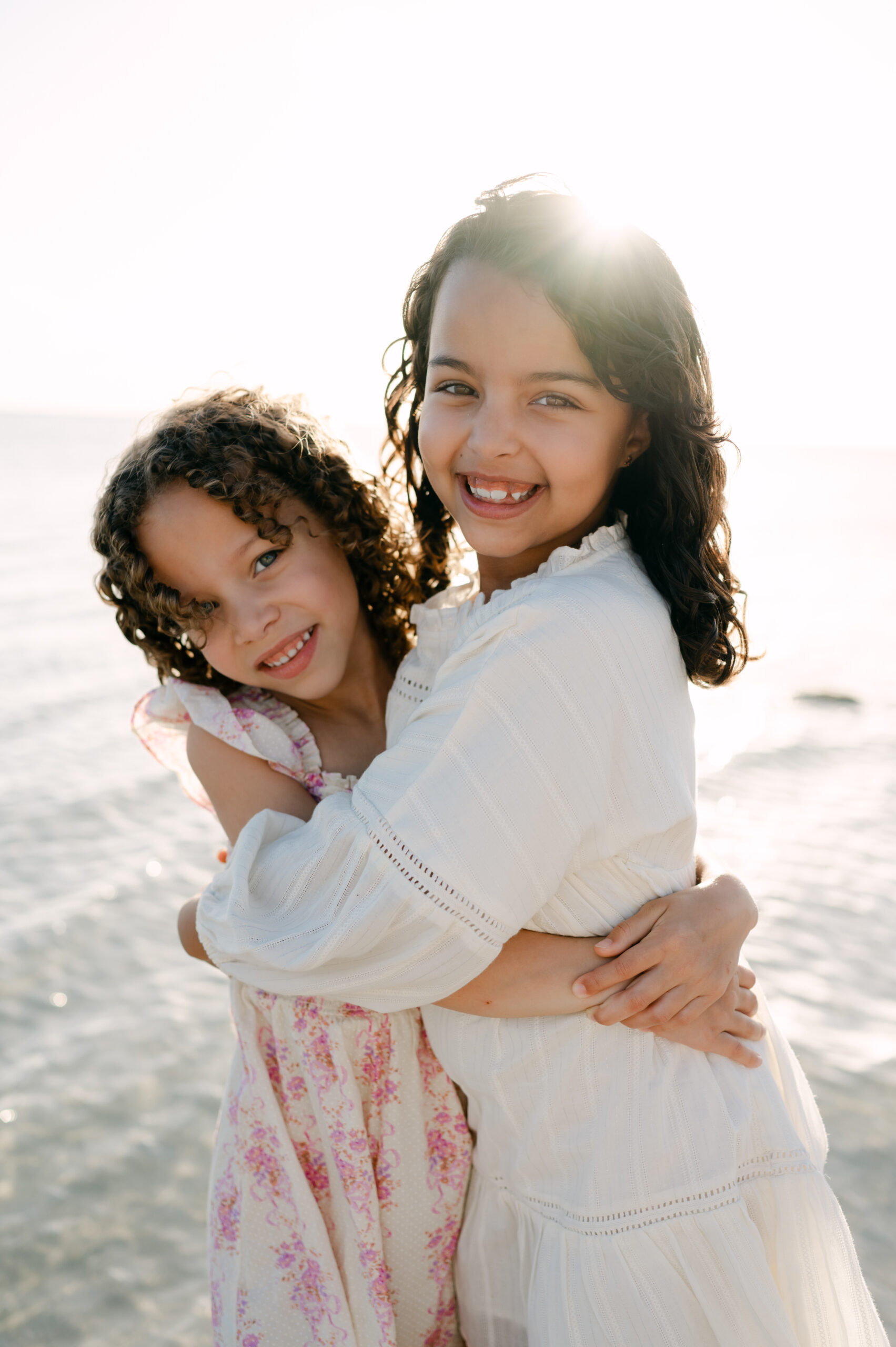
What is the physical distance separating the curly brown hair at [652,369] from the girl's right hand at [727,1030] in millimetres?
538

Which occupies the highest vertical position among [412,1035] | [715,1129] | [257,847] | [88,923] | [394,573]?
[394,573]

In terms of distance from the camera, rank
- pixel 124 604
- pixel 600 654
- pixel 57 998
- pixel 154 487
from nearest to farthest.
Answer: pixel 600 654 → pixel 154 487 → pixel 124 604 → pixel 57 998

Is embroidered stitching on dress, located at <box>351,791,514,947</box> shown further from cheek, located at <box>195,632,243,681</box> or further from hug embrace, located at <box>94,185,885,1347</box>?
cheek, located at <box>195,632,243,681</box>

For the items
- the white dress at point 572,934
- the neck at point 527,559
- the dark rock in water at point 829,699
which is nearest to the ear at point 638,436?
the neck at point 527,559

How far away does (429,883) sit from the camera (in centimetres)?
133

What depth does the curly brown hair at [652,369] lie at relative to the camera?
1.58 m

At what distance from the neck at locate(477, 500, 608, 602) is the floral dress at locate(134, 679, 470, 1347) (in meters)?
0.84

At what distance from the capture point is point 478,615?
1.55 m

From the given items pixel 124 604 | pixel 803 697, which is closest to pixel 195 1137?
pixel 124 604

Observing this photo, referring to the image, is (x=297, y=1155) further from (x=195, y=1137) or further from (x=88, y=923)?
(x=88, y=923)

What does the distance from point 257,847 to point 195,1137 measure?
259 centimetres

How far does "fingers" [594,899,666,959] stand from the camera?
150 cm

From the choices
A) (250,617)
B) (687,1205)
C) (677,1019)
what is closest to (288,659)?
(250,617)

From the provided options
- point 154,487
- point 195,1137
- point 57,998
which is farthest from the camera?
point 57,998
